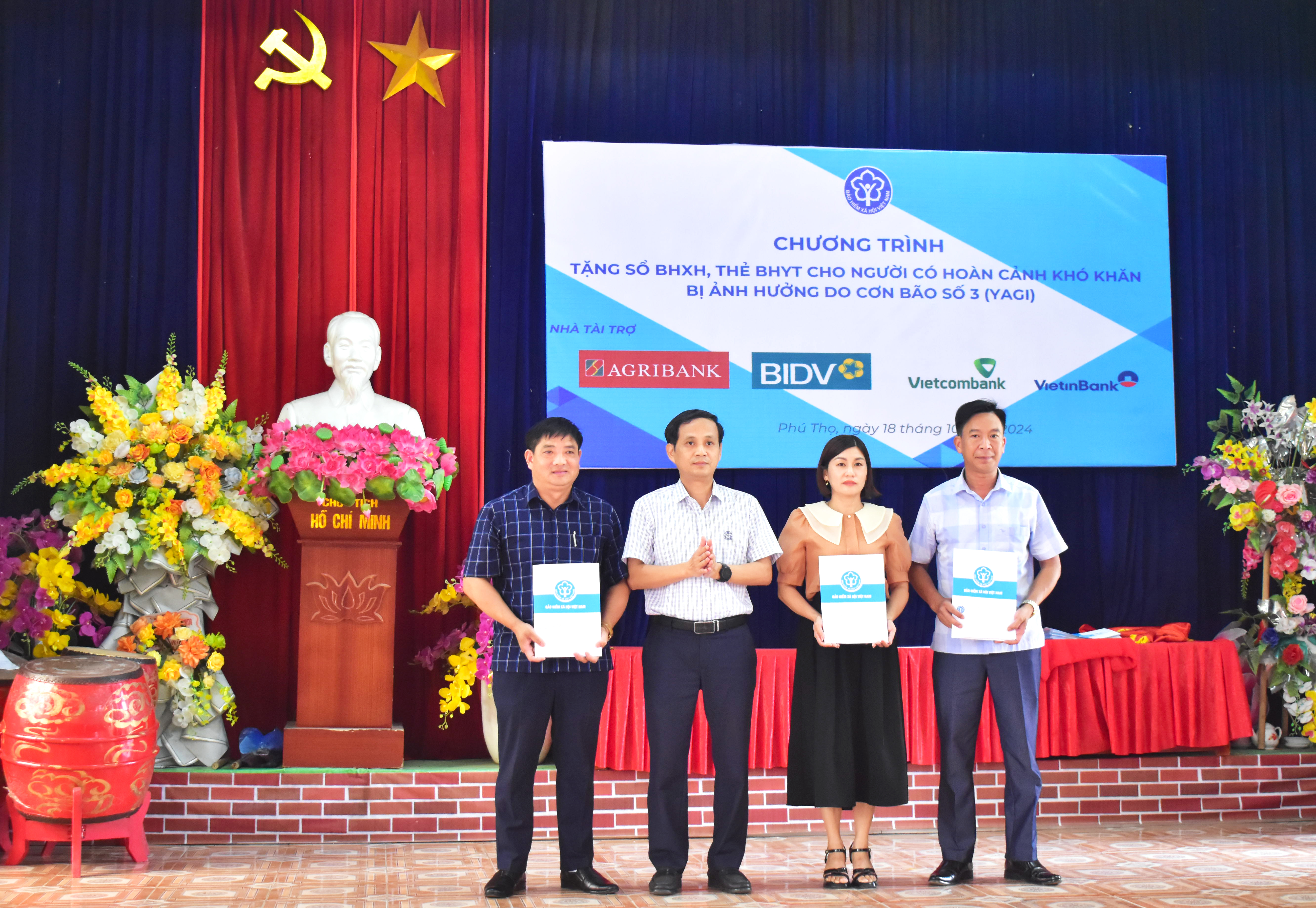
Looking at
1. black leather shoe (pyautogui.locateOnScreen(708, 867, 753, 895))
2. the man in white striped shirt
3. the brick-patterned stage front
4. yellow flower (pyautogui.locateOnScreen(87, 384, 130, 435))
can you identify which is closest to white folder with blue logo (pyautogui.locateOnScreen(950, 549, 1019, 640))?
the man in white striped shirt

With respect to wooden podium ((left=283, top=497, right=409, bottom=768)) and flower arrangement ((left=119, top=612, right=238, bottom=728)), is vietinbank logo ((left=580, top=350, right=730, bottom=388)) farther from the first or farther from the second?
flower arrangement ((left=119, top=612, right=238, bottom=728))

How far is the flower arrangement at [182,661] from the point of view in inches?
166

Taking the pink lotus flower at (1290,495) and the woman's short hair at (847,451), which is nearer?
the woman's short hair at (847,451)

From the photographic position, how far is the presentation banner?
5.07m

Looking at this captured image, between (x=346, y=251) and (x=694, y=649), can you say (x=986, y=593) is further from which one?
(x=346, y=251)

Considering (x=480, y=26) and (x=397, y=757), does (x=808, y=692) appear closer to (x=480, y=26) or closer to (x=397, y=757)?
(x=397, y=757)

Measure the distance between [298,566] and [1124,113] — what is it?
450 cm

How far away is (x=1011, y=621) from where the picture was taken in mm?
3379

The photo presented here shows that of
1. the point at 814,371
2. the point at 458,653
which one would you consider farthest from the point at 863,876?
the point at 814,371

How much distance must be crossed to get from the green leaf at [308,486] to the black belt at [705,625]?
62.9 inches

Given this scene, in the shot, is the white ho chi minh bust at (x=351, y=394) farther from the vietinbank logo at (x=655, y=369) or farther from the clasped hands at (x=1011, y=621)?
the clasped hands at (x=1011, y=621)

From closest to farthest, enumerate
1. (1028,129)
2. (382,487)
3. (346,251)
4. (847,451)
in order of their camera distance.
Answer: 1. (847,451)
2. (382,487)
3. (346,251)
4. (1028,129)

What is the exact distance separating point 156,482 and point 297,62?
1.98m

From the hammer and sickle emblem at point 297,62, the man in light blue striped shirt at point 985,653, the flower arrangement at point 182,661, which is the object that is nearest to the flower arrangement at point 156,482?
the flower arrangement at point 182,661
